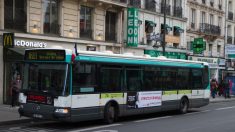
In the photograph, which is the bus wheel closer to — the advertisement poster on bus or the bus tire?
the advertisement poster on bus

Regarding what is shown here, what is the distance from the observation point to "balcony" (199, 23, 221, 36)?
45344mm

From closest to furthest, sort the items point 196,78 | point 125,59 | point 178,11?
1. point 125,59
2. point 196,78
3. point 178,11

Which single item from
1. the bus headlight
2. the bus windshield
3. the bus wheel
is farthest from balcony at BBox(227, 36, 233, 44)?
the bus headlight

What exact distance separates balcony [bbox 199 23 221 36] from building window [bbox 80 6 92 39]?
18994 millimetres

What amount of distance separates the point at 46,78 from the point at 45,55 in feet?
2.71

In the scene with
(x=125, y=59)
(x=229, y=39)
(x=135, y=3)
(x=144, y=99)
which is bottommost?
(x=144, y=99)

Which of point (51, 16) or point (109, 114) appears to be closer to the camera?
point (109, 114)

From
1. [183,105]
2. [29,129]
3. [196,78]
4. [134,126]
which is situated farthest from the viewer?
[196,78]

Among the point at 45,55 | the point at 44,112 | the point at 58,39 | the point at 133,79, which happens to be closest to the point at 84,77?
the point at 45,55

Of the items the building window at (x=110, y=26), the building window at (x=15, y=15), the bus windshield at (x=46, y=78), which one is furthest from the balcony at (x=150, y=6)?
the bus windshield at (x=46, y=78)

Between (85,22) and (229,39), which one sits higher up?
(229,39)

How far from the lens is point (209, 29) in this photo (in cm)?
4672

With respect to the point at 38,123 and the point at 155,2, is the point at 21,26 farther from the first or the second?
the point at 155,2

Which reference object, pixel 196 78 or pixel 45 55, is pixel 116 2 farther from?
pixel 45 55
